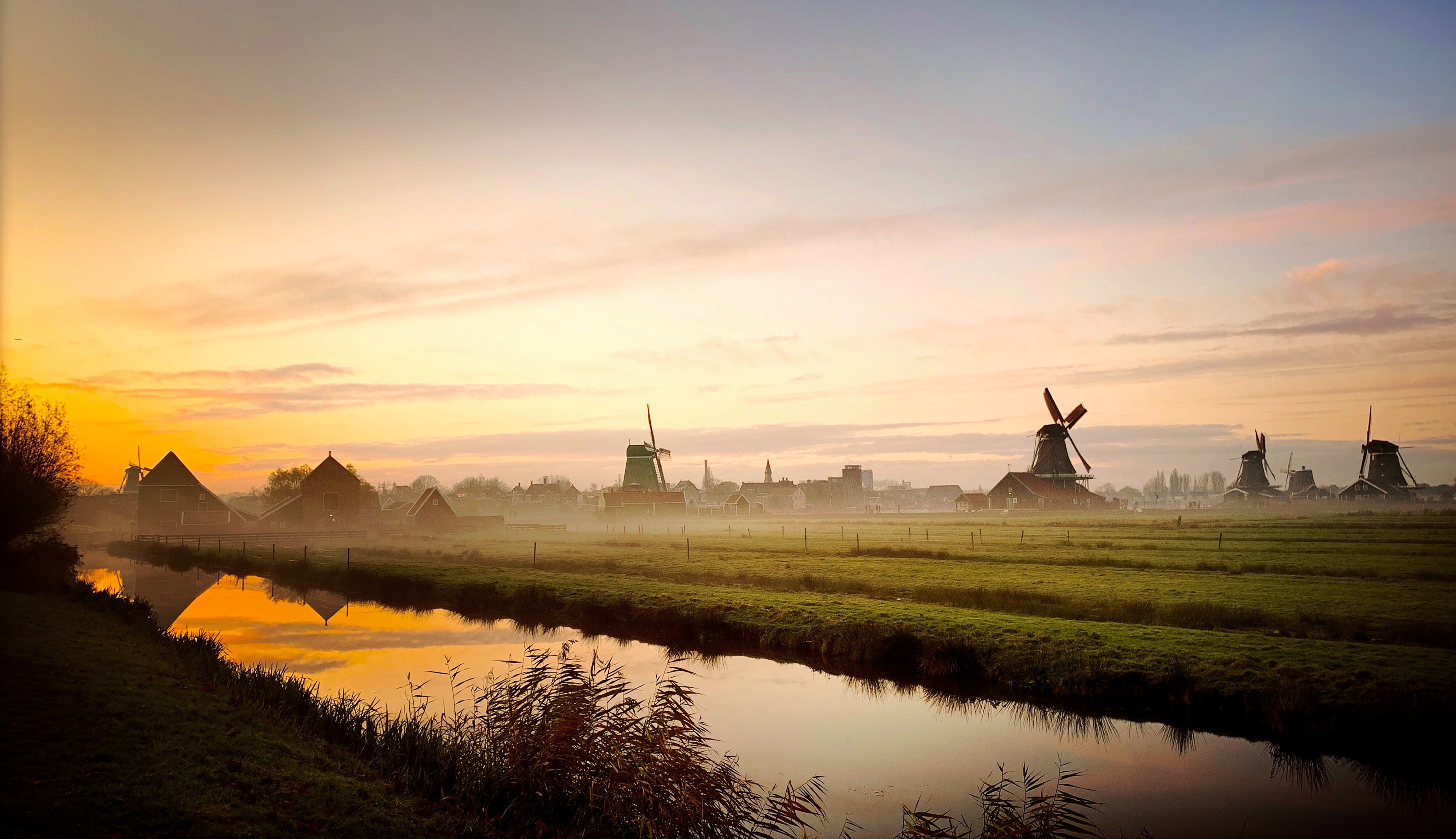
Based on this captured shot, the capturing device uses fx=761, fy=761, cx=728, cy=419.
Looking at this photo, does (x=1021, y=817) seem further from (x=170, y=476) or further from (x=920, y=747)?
(x=170, y=476)

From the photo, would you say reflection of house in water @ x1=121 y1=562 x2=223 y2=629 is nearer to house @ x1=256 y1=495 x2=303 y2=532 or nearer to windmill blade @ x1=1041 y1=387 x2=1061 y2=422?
house @ x1=256 y1=495 x2=303 y2=532

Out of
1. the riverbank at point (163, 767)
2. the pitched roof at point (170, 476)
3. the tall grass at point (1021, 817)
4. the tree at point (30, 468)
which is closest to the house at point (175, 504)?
the pitched roof at point (170, 476)

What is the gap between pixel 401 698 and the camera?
63.4ft

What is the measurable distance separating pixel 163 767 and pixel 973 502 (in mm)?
130229

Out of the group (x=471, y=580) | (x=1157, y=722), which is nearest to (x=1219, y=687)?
(x=1157, y=722)

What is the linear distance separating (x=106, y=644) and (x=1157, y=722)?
2646 cm

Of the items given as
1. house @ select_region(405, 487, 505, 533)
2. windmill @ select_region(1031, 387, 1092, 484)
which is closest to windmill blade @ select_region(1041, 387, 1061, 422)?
windmill @ select_region(1031, 387, 1092, 484)

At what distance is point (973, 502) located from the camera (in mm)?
130625

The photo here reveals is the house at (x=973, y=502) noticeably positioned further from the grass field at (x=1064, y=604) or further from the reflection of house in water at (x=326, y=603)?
the reflection of house in water at (x=326, y=603)

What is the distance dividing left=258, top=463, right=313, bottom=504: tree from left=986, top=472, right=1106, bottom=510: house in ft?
349

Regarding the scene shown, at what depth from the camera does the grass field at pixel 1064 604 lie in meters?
18.0

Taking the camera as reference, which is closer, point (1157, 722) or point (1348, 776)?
point (1348, 776)

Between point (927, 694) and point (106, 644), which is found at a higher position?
point (106, 644)

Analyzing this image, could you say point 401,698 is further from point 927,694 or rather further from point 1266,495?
point 1266,495
